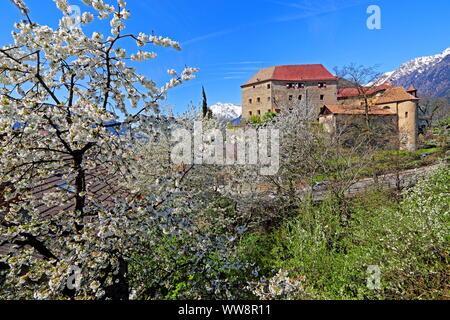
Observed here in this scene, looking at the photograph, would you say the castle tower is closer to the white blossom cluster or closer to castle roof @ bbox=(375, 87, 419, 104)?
castle roof @ bbox=(375, 87, 419, 104)

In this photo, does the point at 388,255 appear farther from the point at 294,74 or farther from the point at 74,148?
the point at 294,74

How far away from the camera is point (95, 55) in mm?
3188

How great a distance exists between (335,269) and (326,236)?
4.59ft

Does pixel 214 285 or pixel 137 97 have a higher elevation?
pixel 137 97

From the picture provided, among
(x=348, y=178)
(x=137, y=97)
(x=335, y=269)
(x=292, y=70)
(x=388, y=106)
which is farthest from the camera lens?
(x=292, y=70)

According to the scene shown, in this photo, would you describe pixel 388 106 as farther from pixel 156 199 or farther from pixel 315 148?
pixel 156 199

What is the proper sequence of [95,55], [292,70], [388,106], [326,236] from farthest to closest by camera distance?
1. [292,70]
2. [388,106]
3. [326,236]
4. [95,55]

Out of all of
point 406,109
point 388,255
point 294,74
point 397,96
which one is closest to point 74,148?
point 388,255

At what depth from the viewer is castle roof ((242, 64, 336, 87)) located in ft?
152

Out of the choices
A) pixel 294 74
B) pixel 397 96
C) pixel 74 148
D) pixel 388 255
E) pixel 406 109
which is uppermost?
pixel 294 74

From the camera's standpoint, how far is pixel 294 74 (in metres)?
47.4

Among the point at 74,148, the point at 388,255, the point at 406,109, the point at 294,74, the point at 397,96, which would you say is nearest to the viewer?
the point at 74,148

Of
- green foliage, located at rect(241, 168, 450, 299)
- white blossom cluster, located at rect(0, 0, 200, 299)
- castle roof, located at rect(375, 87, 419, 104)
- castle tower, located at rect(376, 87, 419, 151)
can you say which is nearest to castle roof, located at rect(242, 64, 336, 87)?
castle roof, located at rect(375, 87, 419, 104)
